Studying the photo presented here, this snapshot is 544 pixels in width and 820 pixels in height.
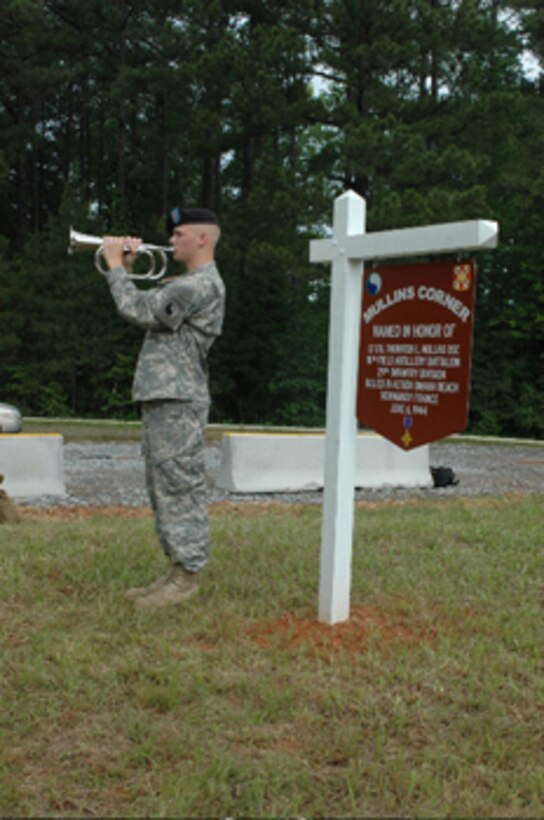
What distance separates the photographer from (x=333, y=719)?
3449mm

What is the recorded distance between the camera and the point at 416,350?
4270 millimetres

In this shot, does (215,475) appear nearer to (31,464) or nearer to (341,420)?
(31,464)

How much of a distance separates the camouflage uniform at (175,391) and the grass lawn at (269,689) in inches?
19.2

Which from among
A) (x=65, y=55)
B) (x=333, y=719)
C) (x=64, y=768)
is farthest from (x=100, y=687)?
(x=65, y=55)

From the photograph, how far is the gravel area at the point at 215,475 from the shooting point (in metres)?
9.94

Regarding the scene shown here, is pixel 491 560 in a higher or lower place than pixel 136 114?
lower

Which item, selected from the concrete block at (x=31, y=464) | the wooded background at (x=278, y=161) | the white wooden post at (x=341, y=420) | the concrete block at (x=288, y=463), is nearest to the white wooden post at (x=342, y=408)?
the white wooden post at (x=341, y=420)

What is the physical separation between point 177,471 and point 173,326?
0.71 metres

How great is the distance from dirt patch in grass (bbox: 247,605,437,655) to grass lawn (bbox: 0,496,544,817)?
0.01m

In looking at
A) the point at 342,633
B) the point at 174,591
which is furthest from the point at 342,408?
the point at 174,591

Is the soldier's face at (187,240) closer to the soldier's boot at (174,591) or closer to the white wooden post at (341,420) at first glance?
the white wooden post at (341,420)

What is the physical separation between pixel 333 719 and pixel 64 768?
37.9 inches

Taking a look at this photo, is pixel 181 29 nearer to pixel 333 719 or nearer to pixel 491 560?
pixel 491 560

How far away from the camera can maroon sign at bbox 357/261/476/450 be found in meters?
4.08
